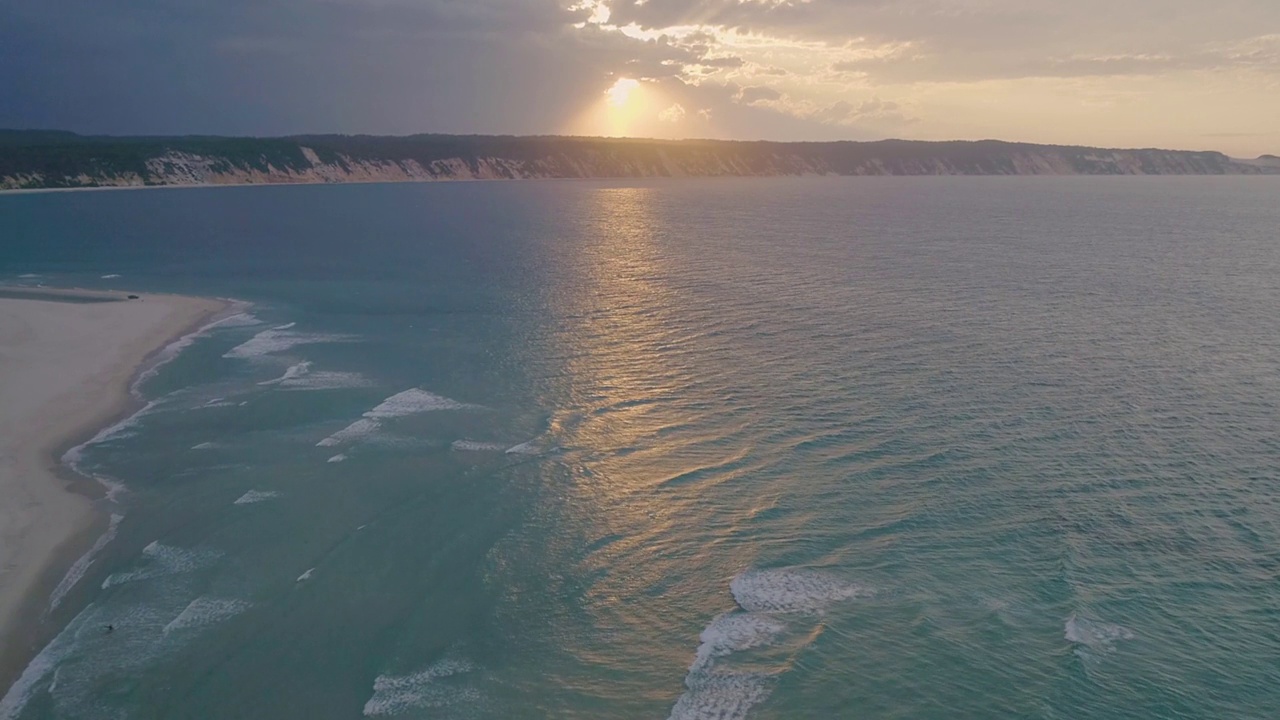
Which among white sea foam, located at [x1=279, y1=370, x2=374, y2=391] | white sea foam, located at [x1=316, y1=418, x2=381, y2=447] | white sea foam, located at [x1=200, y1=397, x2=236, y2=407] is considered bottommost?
white sea foam, located at [x1=316, y1=418, x2=381, y2=447]

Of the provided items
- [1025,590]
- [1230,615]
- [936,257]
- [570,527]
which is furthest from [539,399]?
[936,257]

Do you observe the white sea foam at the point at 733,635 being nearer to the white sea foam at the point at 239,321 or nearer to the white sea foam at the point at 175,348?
the white sea foam at the point at 175,348

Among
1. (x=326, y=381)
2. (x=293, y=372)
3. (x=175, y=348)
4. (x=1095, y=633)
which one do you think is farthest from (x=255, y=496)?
(x=175, y=348)

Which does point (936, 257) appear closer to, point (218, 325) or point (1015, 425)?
point (1015, 425)

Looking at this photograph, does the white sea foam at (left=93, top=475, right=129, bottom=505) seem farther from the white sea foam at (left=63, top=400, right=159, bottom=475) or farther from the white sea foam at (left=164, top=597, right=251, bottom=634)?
the white sea foam at (left=164, top=597, right=251, bottom=634)

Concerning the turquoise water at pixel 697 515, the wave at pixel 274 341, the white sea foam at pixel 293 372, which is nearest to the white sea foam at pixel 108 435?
the turquoise water at pixel 697 515

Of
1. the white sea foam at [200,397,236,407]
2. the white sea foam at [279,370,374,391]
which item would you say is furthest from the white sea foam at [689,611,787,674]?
the white sea foam at [200,397,236,407]
